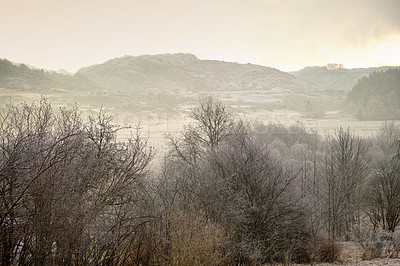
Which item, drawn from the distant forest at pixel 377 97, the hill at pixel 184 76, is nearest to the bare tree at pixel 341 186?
the distant forest at pixel 377 97

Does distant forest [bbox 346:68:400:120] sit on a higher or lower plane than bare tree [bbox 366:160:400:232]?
higher

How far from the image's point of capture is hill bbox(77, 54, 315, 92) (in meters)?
98.1

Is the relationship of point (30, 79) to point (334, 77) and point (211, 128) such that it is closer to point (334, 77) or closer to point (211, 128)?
point (211, 128)

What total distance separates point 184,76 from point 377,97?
62543 mm

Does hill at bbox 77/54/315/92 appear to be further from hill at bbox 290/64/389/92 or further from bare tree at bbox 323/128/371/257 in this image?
bare tree at bbox 323/128/371/257

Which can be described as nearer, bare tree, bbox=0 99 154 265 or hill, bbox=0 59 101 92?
bare tree, bbox=0 99 154 265

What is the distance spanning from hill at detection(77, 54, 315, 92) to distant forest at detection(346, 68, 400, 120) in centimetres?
2755

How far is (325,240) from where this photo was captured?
18.6 metres

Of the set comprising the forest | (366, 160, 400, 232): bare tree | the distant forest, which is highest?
the distant forest

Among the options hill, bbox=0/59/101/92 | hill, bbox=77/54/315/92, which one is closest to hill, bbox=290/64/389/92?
hill, bbox=77/54/315/92

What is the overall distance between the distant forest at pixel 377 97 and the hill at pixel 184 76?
27551mm

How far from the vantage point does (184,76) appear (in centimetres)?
11862

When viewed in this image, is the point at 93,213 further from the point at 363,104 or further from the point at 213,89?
the point at 213,89

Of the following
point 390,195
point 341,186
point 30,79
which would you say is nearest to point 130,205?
point 341,186
